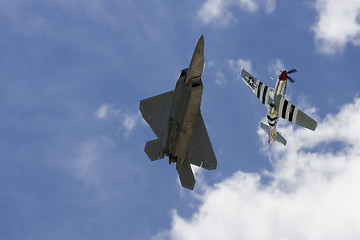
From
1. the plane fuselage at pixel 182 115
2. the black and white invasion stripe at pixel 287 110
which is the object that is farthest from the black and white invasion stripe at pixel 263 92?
the plane fuselage at pixel 182 115

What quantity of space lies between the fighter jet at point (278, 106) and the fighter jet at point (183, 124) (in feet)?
70.5

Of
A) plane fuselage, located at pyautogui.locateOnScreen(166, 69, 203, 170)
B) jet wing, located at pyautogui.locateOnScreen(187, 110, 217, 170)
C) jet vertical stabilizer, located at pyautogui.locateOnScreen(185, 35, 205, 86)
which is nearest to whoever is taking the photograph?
jet vertical stabilizer, located at pyautogui.locateOnScreen(185, 35, 205, 86)

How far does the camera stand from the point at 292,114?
55.6m

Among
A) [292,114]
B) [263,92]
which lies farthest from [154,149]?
[263,92]

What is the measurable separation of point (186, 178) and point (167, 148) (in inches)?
152

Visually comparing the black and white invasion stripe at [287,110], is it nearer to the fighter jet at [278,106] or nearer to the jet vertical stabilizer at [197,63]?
the fighter jet at [278,106]

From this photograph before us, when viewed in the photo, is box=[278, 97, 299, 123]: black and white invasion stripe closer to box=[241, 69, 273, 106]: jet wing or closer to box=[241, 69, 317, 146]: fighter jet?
box=[241, 69, 317, 146]: fighter jet

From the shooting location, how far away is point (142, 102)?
4128 centimetres

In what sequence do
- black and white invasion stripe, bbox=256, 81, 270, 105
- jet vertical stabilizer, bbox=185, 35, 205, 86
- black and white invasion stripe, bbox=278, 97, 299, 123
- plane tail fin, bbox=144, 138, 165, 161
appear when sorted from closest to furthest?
jet vertical stabilizer, bbox=185, 35, 205, 86 < plane tail fin, bbox=144, 138, 165, 161 < black and white invasion stripe, bbox=278, 97, 299, 123 < black and white invasion stripe, bbox=256, 81, 270, 105

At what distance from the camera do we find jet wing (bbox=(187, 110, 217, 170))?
3877 centimetres

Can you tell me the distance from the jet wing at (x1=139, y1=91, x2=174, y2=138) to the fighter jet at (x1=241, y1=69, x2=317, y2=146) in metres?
22.5

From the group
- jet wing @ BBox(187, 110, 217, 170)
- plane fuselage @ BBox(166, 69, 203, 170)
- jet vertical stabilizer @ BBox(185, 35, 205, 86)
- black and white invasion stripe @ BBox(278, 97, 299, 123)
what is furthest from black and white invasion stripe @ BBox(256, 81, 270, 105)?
jet vertical stabilizer @ BBox(185, 35, 205, 86)

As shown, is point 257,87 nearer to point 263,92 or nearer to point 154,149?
point 263,92

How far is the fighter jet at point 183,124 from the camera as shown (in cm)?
3425
